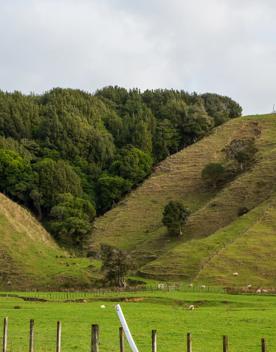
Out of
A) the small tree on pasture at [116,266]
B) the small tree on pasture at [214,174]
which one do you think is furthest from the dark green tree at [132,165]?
the small tree on pasture at [116,266]

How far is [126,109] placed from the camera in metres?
182

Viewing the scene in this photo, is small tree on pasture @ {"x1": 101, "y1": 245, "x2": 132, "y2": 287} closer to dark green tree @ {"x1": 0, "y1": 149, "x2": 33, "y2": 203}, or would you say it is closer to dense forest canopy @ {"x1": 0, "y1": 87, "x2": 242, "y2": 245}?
dense forest canopy @ {"x1": 0, "y1": 87, "x2": 242, "y2": 245}

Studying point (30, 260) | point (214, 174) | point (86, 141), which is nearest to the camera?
point (30, 260)

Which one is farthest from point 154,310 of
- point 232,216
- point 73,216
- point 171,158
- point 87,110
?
point 87,110

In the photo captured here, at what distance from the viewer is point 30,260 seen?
9550 cm

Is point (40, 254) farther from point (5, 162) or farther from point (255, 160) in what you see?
point (255, 160)

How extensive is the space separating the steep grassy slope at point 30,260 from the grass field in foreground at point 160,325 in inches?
1154

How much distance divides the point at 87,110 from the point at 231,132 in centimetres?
3818

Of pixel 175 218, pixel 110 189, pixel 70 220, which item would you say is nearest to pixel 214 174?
pixel 110 189

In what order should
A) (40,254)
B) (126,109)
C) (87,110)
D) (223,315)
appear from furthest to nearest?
(126,109) → (87,110) → (40,254) → (223,315)

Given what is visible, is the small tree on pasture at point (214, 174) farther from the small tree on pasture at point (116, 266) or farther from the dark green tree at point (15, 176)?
the small tree on pasture at point (116, 266)

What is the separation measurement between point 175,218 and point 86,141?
5048 cm

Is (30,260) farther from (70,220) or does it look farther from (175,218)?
(175,218)

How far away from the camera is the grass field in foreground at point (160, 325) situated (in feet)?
96.8
